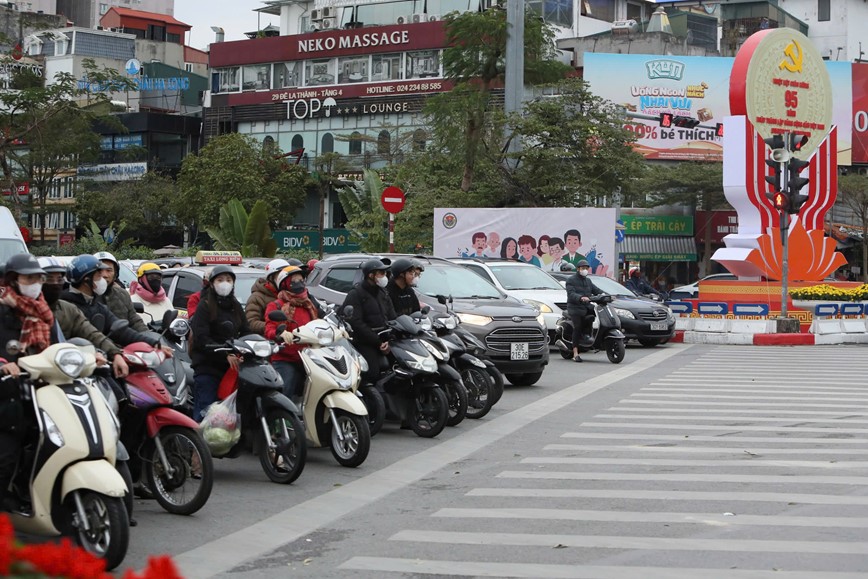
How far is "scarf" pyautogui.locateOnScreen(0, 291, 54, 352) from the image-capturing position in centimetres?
755

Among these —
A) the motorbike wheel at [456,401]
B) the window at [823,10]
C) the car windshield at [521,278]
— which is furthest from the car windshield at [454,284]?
the window at [823,10]

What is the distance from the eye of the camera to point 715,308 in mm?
27781

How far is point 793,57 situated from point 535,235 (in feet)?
25.3

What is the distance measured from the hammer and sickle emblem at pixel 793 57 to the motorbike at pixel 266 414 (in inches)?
959

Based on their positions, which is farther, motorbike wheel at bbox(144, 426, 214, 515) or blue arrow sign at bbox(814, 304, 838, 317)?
blue arrow sign at bbox(814, 304, 838, 317)

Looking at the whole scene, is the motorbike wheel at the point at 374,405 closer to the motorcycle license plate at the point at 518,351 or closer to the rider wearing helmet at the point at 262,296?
the rider wearing helmet at the point at 262,296

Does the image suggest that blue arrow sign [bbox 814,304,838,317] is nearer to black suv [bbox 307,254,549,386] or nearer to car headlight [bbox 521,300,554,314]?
car headlight [bbox 521,300,554,314]

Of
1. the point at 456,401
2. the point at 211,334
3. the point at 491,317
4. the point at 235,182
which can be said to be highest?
the point at 235,182

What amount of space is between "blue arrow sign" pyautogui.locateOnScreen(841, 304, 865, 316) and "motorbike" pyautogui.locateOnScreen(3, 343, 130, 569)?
23.1 metres

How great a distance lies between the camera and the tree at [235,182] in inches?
2296

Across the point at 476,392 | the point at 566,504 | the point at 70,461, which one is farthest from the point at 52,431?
the point at 476,392

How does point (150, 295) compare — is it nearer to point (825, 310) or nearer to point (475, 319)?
point (475, 319)

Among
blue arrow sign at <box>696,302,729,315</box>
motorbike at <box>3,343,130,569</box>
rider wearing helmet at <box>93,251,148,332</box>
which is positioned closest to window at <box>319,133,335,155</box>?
blue arrow sign at <box>696,302,729,315</box>

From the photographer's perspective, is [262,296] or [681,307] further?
[681,307]
